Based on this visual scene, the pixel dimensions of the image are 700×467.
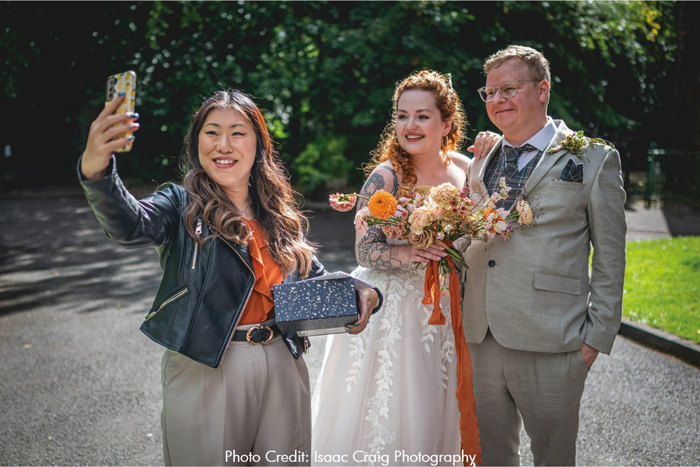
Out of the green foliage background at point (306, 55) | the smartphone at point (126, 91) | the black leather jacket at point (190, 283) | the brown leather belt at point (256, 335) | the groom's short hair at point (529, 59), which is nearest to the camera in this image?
the smartphone at point (126, 91)

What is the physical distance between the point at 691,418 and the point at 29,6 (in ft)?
56.9

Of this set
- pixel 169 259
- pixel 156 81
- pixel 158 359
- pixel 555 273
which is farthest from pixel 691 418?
pixel 156 81

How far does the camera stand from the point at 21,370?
17.1 feet

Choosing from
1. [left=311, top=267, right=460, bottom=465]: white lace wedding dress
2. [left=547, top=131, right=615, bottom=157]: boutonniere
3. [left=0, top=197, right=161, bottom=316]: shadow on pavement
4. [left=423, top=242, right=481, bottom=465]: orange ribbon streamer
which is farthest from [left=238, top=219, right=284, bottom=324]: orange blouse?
[left=0, top=197, right=161, bottom=316]: shadow on pavement

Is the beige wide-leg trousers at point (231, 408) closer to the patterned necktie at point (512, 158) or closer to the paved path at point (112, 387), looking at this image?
the patterned necktie at point (512, 158)

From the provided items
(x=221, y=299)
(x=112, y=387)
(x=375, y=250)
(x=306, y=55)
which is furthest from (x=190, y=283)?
(x=306, y=55)

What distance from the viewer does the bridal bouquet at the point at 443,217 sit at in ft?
8.72

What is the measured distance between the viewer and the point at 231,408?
2.28 metres

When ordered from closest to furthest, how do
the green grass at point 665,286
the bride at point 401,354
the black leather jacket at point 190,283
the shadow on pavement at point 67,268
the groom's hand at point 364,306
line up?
the black leather jacket at point 190,283
the groom's hand at point 364,306
the bride at point 401,354
the green grass at point 665,286
the shadow on pavement at point 67,268

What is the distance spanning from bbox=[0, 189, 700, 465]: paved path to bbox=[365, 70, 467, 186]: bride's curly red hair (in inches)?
85.6

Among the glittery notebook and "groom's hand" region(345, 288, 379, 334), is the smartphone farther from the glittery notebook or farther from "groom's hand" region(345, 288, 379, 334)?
"groom's hand" region(345, 288, 379, 334)

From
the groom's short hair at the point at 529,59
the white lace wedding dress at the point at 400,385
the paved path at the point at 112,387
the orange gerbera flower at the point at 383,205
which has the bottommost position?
the paved path at the point at 112,387

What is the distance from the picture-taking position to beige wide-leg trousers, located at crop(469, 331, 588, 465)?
282cm

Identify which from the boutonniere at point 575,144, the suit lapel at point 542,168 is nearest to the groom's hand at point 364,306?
the suit lapel at point 542,168
